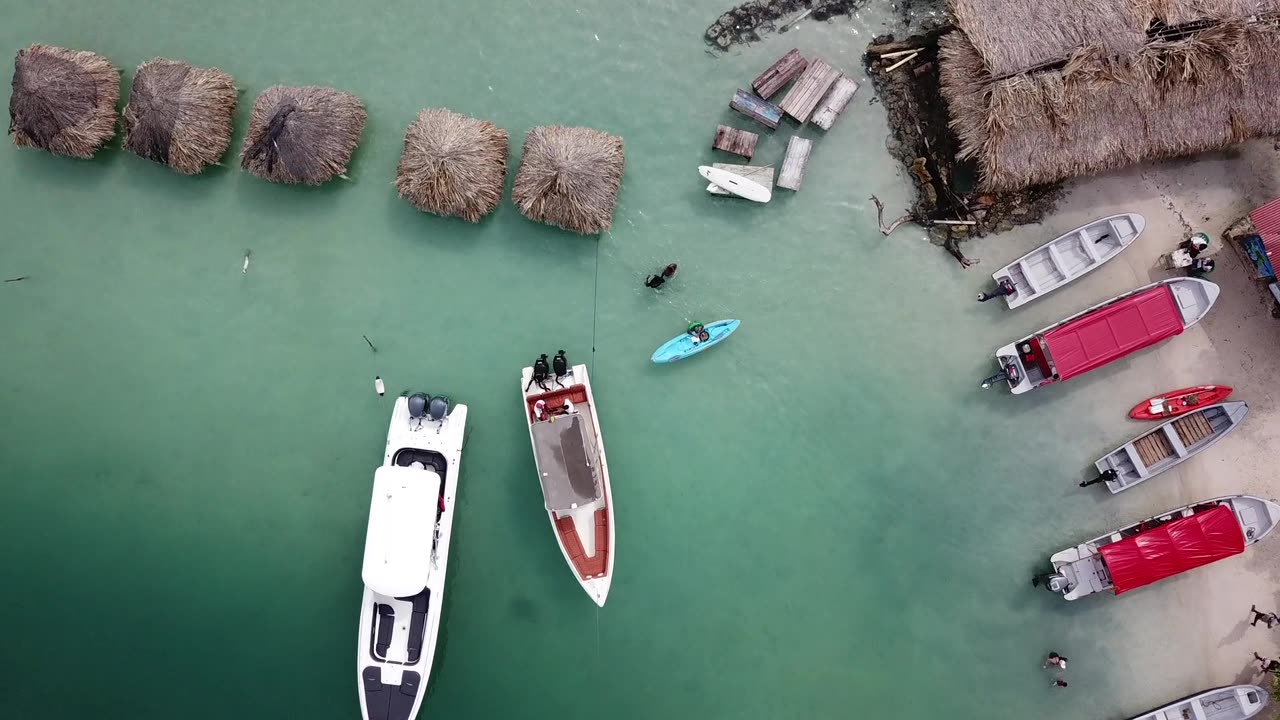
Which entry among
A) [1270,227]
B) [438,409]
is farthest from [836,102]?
[438,409]

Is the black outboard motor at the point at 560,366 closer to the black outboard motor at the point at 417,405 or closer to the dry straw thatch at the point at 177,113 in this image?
the black outboard motor at the point at 417,405

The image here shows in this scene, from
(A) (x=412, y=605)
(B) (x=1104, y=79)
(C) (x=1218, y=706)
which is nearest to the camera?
(B) (x=1104, y=79)

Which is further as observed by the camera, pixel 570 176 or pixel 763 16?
pixel 763 16

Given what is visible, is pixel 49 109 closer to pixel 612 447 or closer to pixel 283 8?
pixel 283 8

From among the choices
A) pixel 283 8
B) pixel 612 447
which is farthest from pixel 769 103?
pixel 283 8

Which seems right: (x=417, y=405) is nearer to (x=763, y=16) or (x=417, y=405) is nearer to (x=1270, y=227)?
(x=763, y=16)

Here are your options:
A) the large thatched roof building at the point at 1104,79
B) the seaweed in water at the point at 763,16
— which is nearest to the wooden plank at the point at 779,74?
the seaweed in water at the point at 763,16
